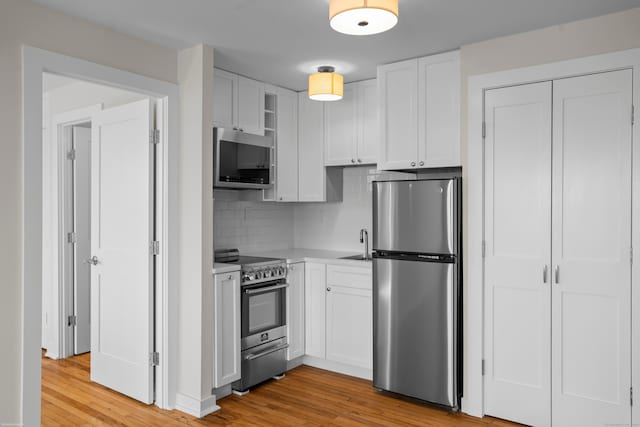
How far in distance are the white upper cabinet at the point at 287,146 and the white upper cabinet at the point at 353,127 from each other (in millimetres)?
343

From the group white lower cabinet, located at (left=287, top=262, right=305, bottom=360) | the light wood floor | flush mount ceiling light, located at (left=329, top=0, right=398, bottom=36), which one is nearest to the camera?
flush mount ceiling light, located at (left=329, top=0, right=398, bottom=36)

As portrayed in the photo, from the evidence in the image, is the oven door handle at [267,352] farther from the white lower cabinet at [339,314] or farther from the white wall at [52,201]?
the white wall at [52,201]

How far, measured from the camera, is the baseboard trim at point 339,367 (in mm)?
3905

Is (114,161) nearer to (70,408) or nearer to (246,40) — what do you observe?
(246,40)

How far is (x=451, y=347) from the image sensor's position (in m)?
3.21

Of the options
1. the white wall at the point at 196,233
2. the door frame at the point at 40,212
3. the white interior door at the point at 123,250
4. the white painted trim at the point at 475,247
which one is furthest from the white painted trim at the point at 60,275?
the white painted trim at the point at 475,247

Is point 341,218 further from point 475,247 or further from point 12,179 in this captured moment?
point 12,179

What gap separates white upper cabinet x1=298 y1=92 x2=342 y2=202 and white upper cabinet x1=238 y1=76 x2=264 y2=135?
489 millimetres

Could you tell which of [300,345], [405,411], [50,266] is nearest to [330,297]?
[300,345]

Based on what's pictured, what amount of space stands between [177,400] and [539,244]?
2.71 meters

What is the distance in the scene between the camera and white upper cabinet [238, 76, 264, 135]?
3988mm

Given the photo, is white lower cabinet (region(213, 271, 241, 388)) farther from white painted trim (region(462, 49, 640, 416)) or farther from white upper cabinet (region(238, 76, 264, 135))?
white painted trim (region(462, 49, 640, 416))

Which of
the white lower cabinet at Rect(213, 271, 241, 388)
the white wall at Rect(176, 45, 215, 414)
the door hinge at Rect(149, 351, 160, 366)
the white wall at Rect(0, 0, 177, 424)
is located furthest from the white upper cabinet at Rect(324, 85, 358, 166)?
the white wall at Rect(0, 0, 177, 424)

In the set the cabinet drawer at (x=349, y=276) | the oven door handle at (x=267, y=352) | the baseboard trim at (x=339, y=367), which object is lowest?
the baseboard trim at (x=339, y=367)
